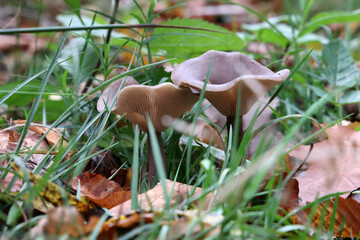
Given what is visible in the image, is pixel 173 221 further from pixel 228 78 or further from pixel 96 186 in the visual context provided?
pixel 228 78

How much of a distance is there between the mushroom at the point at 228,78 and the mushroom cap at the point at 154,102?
0.04 metres

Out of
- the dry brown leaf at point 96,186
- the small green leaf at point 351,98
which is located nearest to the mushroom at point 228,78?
the dry brown leaf at point 96,186

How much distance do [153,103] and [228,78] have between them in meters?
0.29

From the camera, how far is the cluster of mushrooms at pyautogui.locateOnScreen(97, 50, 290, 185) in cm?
115

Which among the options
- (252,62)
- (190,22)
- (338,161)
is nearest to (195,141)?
(252,62)

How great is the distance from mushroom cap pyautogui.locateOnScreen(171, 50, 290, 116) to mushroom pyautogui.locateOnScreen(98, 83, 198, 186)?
0.14 ft

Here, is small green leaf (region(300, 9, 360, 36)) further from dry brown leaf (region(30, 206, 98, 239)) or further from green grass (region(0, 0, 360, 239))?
dry brown leaf (region(30, 206, 98, 239))

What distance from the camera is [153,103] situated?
4.09ft

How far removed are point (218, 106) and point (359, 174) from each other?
51 cm

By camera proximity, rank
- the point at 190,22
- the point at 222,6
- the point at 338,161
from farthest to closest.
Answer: the point at 222,6, the point at 190,22, the point at 338,161

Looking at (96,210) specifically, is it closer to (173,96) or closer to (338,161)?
(173,96)

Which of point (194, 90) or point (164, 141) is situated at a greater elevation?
point (194, 90)

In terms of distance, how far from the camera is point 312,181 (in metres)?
1.28

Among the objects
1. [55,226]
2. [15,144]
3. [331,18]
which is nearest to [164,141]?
[15,144]
